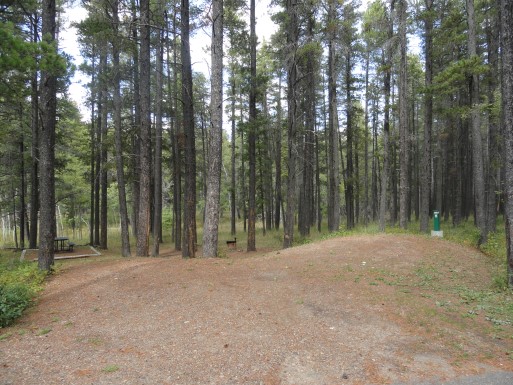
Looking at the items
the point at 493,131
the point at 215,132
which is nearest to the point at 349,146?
the point at 493,131

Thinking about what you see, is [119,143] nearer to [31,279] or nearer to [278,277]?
[31,279]

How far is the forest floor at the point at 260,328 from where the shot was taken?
3830mm

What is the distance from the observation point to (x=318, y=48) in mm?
13789

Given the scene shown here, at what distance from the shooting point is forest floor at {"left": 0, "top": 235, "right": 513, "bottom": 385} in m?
3.83

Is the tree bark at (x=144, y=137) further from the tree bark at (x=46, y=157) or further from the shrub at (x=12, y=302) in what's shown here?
the shrub at (x=12, y=302)

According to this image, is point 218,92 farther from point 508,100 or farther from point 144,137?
point 508,100

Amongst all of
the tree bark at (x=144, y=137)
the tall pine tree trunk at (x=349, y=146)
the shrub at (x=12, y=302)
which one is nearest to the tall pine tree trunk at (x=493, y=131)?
the tall pine tree trunk at (x=349, y=146)

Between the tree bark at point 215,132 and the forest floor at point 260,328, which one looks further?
the tree bark at point 215,132

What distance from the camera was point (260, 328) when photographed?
16.2 feet

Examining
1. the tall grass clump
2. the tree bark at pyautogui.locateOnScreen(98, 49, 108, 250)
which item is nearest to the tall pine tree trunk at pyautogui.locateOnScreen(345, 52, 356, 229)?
the tree bark at pyautogui.locateOnScreen(98, 49, 108, 250)

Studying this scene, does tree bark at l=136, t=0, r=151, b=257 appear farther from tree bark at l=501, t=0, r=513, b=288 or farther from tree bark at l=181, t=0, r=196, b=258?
tree bark at l=501, t=0, r=513, b=288

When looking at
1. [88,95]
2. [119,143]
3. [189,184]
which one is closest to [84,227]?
[88,95]

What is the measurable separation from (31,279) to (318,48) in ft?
42.4

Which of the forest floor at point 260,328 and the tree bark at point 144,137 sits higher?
the tree bark at point 144,137
